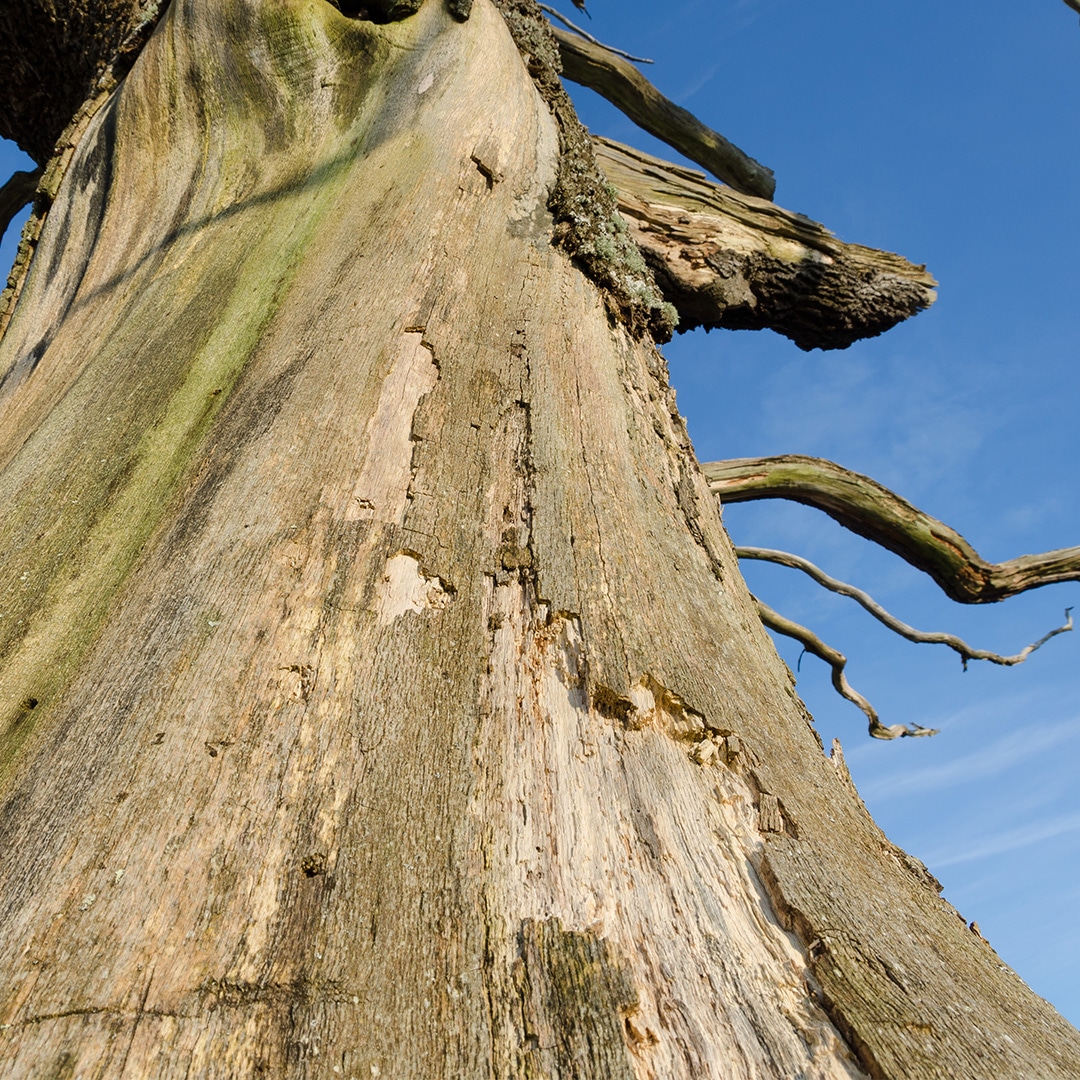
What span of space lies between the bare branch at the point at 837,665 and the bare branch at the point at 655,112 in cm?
220

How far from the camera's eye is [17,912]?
928 millimetres

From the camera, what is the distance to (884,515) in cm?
388

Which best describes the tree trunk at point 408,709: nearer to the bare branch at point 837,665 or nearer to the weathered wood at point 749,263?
the weathered wood at point 749,263

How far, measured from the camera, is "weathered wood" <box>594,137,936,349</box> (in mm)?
2912

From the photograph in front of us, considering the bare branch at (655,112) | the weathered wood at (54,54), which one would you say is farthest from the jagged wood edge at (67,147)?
the bare branch at (655,112)

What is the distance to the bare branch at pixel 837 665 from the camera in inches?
177

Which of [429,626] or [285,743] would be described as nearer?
[285,743]

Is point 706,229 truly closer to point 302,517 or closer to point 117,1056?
point 302,517

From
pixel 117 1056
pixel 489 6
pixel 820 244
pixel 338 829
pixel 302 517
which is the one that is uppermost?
pixel 820 244

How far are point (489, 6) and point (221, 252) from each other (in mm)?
1238

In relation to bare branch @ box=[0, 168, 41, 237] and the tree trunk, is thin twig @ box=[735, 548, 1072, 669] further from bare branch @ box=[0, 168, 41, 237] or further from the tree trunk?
bare branch @ box=[0, 168, 41, 237]

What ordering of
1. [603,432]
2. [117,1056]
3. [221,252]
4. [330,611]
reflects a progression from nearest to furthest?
[117,1056], [330,611], [603,432], [221,252]

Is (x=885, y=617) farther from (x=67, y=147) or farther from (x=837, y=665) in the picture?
(x=67, y=147)

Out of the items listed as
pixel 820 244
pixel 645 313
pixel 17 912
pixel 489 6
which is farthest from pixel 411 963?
pixel 820 244
